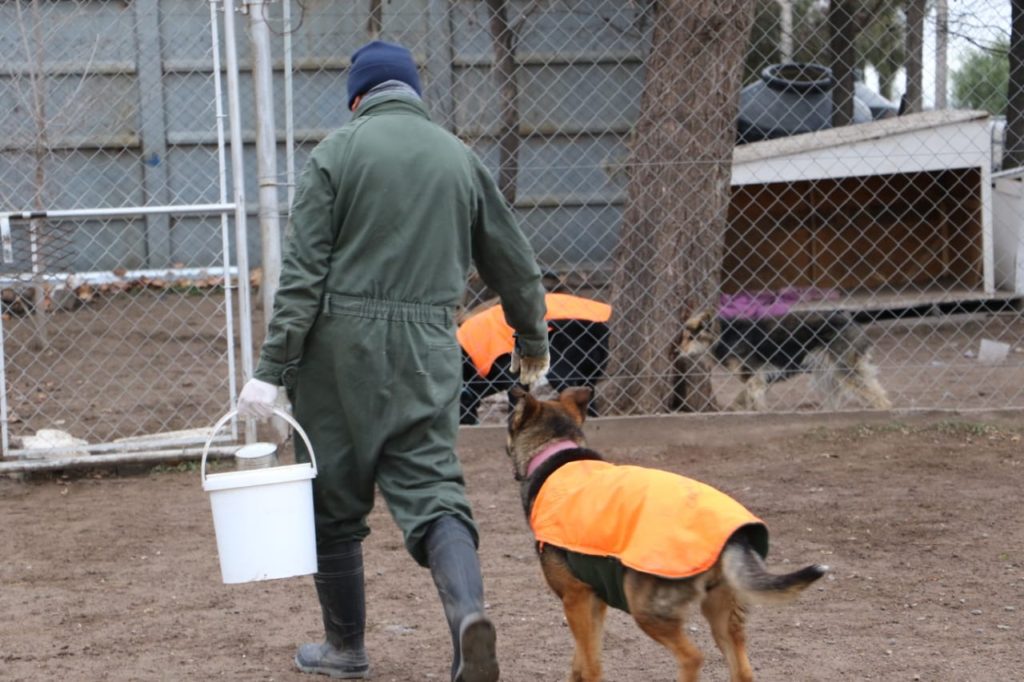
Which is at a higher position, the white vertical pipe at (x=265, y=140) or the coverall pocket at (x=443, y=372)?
the white vertical pipe at (x=265, y=140)

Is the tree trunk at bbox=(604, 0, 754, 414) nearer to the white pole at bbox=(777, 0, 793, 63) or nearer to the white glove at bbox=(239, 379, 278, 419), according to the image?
the white pole at bbox=(777, 0, 793, 63)

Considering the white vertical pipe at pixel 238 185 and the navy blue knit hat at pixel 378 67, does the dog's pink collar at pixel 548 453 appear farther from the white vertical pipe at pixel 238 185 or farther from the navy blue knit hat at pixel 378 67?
the white vertical pipe at pixel 238 185

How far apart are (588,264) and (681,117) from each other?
8.92 ft

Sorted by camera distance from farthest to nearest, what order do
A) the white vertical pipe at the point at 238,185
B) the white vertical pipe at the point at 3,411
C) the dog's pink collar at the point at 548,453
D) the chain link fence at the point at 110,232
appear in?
the chain link fence at the point at 110,232
the white vertical pipe at the point at 3,411
the white vertical pipe at the point at 238,185
the dog's pink collar at the point at 548,453

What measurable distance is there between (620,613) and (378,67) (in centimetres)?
206

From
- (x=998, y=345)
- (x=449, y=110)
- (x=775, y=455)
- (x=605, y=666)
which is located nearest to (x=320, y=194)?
(x=605, y=666)

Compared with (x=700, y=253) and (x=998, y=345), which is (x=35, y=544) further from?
(x=998, y=345)

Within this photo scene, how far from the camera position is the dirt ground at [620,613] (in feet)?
12.0

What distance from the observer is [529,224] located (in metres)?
9.43

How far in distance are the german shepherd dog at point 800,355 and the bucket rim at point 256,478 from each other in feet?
14.6

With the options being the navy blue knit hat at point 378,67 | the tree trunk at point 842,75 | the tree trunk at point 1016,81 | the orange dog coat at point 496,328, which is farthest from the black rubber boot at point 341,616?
the tree trunk at point 842,75

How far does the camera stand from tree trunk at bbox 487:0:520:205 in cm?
861

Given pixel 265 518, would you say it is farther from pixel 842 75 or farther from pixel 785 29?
pixel 842 75

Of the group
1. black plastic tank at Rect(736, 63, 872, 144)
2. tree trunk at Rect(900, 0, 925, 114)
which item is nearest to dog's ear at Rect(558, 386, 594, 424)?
tree trunk at Rect(900, 0, 925, 114)
